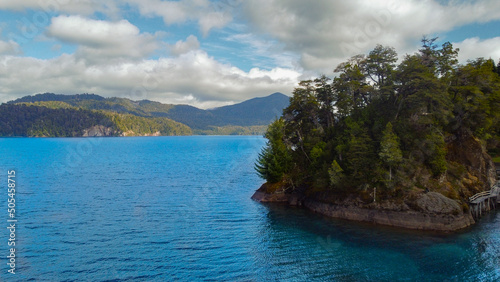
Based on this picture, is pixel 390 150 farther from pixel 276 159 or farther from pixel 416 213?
pixel 276 159

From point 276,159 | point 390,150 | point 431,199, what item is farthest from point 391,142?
point 276,159

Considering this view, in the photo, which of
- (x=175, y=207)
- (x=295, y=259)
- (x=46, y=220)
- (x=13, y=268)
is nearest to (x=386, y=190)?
(x=295, y=259)

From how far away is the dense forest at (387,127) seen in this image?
54.1 metres

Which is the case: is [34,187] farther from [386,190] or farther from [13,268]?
[386,190]

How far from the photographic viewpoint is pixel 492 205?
2432 inches

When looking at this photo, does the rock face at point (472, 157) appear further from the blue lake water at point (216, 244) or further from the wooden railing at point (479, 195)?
the blue lake water at point (216, 244)

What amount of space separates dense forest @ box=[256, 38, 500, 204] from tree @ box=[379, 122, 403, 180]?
0.17m

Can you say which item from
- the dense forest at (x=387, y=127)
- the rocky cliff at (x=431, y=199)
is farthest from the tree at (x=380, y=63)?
the rocky cliff at (x=431, y=199)

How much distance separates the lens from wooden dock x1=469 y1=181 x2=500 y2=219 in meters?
54.5

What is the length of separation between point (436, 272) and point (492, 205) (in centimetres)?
4208

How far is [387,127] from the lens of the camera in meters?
53.6

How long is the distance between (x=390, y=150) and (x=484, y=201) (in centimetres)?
2731

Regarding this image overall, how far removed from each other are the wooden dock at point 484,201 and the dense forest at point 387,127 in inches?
86.0

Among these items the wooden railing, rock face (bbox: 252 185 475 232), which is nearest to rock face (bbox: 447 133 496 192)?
the wooden railing
